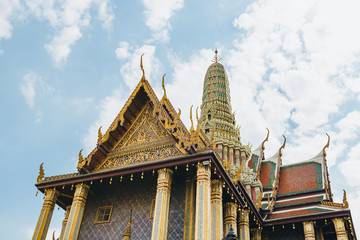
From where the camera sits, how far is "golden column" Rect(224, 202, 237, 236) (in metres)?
11.3

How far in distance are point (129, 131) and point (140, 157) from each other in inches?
50.8

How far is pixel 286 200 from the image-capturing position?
16.5 metres

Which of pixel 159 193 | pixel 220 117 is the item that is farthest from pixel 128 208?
pixel 220 117

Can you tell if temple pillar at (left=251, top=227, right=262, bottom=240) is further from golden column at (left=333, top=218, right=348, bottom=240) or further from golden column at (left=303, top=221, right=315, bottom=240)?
golden column at (left=333, top=218, right=348, bottom=240)

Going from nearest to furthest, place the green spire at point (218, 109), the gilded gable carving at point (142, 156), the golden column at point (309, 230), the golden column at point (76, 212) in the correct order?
the golden column at point (76, 212), the gilded gable carving at point (142, 156), the golden column at point (309, 230), the green spire at point (218, 109)

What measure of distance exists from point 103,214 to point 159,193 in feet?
8.66

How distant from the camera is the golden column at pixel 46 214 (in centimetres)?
1077

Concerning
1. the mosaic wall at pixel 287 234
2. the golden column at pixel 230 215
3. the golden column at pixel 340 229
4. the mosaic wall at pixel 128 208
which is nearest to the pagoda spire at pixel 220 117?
the mosaic wall at pixel 287 234

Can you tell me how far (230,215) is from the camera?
37.4 feet

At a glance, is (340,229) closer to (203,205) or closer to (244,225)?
(244,225)

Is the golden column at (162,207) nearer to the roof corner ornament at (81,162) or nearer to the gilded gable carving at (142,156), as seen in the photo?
the gilded gable carving at (142,156)

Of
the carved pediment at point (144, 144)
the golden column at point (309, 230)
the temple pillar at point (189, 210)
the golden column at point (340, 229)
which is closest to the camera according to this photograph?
the temple pillar at point (189, 210)

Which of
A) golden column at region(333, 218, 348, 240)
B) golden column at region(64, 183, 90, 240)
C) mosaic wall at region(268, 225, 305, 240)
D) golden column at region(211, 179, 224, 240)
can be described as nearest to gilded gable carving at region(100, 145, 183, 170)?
golden column at region(64, 183, 90, 240)

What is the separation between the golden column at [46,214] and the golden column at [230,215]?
5321 mm
